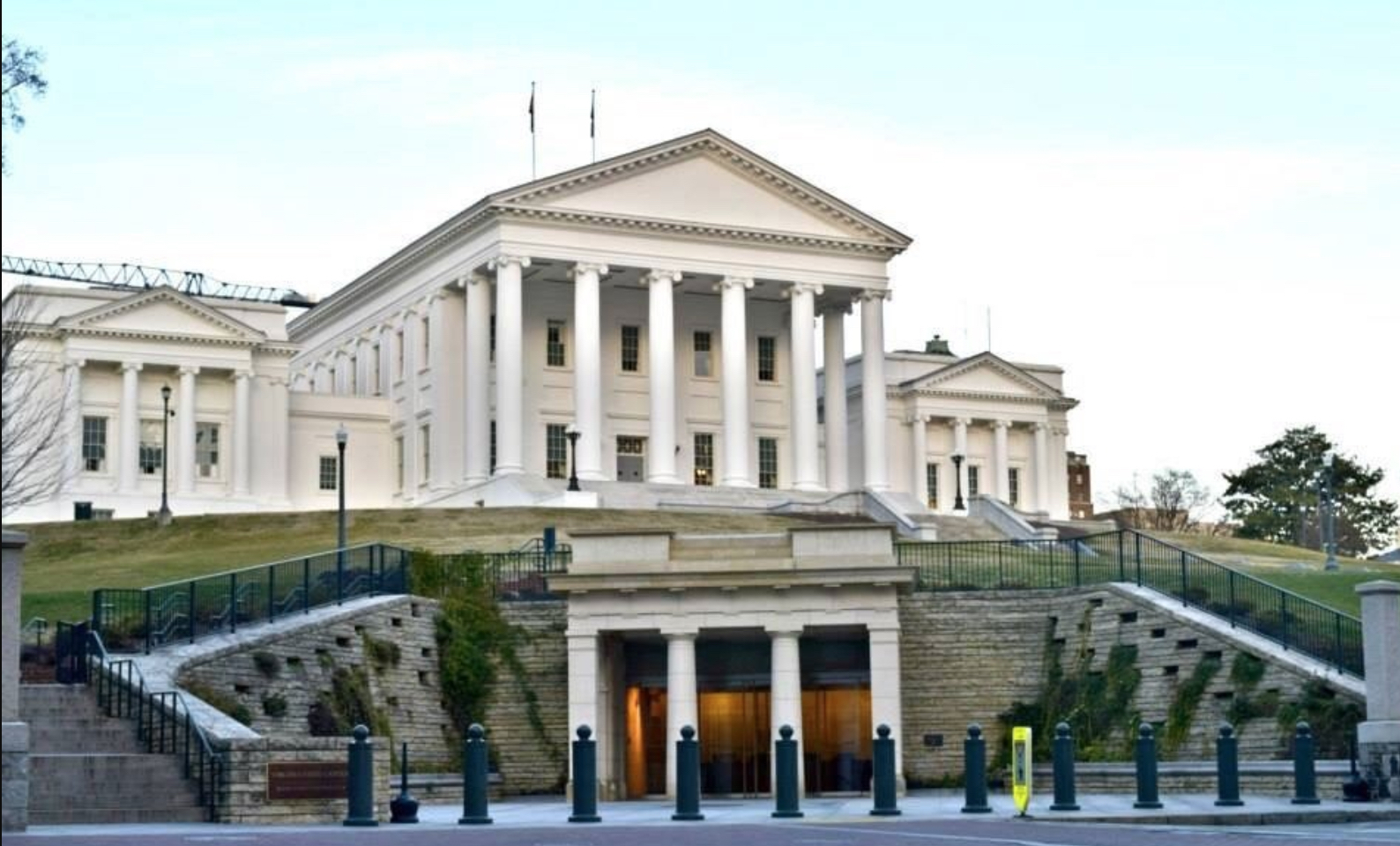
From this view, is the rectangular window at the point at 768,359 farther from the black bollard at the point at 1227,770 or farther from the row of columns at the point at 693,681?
the black bollard at the point at 1227,770

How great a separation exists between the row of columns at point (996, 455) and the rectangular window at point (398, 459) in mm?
23210

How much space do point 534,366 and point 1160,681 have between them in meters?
51.2

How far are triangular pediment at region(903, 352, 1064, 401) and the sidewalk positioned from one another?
69.8m

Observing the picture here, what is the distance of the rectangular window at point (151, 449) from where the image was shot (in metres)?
91.4

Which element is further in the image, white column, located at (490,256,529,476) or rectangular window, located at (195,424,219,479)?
rectangular window, located at (195,424,219,479)

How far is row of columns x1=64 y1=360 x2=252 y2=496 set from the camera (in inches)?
3521

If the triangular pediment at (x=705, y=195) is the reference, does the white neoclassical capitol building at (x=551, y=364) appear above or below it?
below

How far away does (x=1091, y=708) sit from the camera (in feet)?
143

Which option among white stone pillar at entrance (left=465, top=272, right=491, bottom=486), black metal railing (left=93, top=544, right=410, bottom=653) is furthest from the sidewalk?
white stone pillar at entrance (left=465, top=272, right=491, bottom=486)

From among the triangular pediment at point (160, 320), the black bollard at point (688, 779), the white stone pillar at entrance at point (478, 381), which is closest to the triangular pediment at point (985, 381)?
the white stone pillar at entrance at point (478, 381)

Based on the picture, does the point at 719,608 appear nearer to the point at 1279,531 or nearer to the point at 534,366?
the point at 534,366

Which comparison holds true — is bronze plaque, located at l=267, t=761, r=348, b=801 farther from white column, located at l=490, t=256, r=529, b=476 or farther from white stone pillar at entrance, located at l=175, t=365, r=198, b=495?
white stone pillar at entrance, located at l=175, t=365, r=198, b=495

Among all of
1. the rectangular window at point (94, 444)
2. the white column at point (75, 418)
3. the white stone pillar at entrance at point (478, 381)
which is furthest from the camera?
the rectangular window at point (94, 444)

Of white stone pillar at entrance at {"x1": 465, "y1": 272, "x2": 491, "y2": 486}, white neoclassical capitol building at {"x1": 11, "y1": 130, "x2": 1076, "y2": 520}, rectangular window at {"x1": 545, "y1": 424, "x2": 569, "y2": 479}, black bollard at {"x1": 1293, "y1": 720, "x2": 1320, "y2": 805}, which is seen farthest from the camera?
rectangular window at {"x1": 545, "y1": 424, "x2": 569, "y2": 479}
